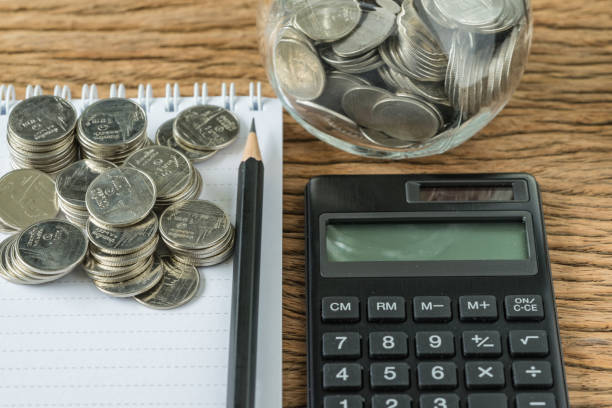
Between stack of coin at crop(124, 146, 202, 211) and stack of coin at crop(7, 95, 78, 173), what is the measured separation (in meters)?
0.05

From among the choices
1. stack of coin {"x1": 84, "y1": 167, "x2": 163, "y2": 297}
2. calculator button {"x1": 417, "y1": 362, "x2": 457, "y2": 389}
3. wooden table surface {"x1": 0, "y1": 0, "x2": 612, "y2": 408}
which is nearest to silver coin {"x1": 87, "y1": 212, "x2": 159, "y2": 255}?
stack of coin {"x1": 84, "y1": 167, "x2": 163, "y2": 297}

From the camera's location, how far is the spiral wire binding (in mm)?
596

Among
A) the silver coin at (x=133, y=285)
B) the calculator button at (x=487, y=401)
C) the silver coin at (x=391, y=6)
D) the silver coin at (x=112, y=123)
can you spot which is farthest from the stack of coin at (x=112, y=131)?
the calculator button at (x=487, y=401)

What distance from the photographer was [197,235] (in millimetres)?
503

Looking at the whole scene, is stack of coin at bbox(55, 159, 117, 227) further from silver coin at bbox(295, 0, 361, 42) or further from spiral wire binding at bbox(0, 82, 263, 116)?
silver coin at bbox(295, 0, 361, 42)

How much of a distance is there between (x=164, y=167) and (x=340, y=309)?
6.9 inches

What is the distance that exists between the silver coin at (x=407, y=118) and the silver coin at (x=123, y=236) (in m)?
0.18

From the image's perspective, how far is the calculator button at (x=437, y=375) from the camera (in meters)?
0.44

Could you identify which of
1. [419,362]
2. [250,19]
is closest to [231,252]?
[419,362]

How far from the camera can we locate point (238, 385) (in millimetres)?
437

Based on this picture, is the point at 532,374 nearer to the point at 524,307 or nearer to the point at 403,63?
the point at 524,307

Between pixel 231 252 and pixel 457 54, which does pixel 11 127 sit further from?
pixel 457 54

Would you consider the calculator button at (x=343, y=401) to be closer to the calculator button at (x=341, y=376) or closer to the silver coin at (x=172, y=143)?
the calculator button at (x=341, y=376)

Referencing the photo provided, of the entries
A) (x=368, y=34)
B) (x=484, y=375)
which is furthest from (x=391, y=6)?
(x=484, y=375)
